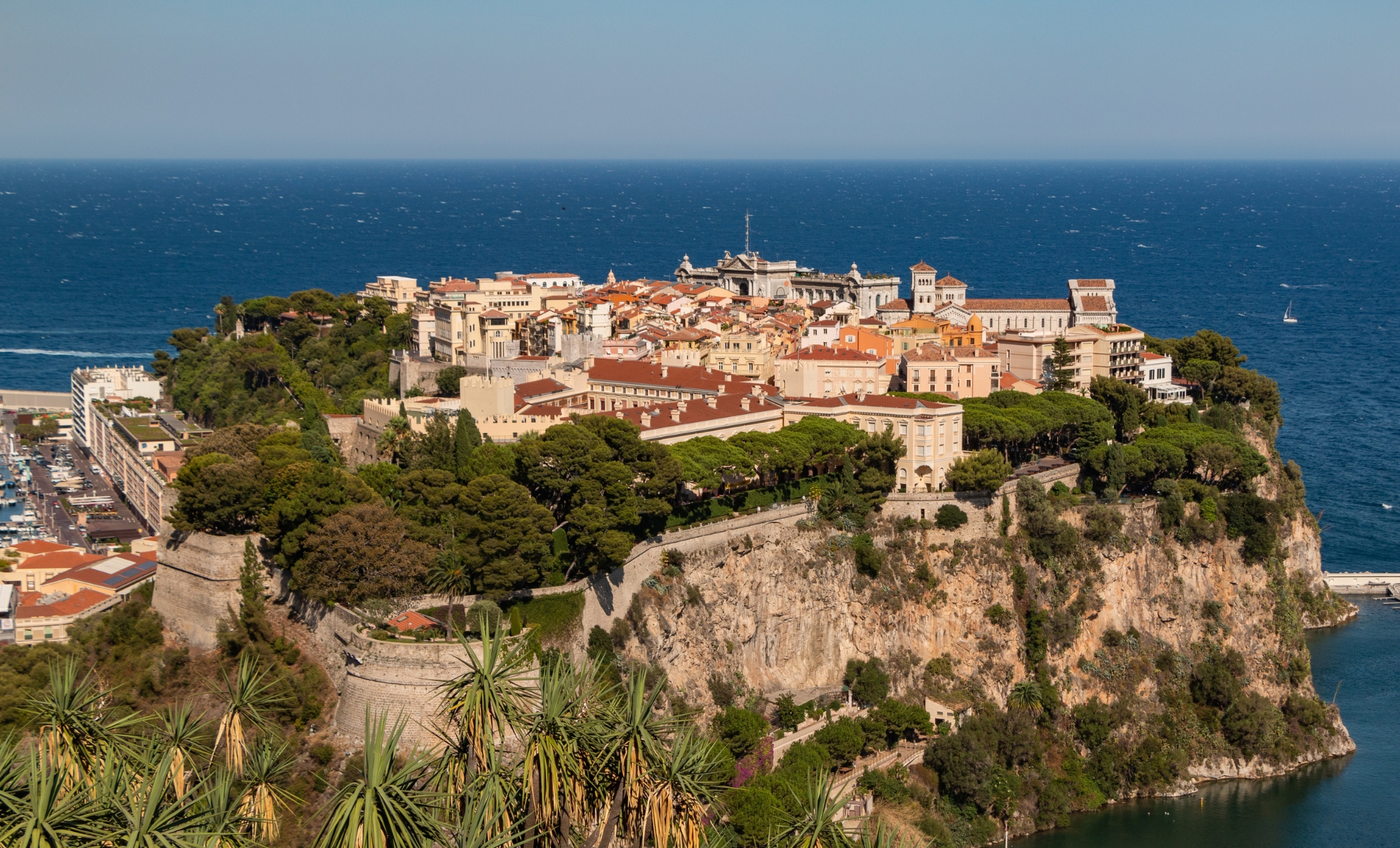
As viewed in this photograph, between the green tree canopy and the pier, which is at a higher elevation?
the green tree canopy

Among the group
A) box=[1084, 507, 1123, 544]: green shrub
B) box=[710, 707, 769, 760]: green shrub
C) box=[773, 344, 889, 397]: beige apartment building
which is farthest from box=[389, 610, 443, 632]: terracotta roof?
box=[1084, 507, 1123, 544]: green shrub

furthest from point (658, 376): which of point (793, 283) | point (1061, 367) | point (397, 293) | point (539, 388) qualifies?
point (793, 283)

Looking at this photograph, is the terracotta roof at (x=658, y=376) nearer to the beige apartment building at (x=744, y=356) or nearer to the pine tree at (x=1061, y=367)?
the beige apartment building at (x=744, y=356)

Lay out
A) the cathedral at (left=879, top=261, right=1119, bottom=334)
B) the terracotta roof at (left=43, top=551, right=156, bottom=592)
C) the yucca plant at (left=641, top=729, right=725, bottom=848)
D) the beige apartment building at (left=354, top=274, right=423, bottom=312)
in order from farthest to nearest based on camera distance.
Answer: the beige apartment building at (left=354, top=274, right=423, bottom=312), the cathedral at (left=879, top=261, right=1119, bottom=334), the terracotta roof at (left=43, top=551, right=156, bottom=592), the yucca plant at (left=641, top=729, right=725, bottom=848)

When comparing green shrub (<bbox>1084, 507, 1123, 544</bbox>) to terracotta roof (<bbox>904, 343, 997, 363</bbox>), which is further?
terracotta roof (<bbox>904, 343, 997, 363</bbox>)

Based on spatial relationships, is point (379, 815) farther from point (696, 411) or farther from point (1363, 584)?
point (1363, 584)

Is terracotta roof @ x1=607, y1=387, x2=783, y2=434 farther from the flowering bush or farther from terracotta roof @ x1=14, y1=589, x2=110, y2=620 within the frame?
terracotta roof @ x1=14, y1=589, x2=110, y2=620
